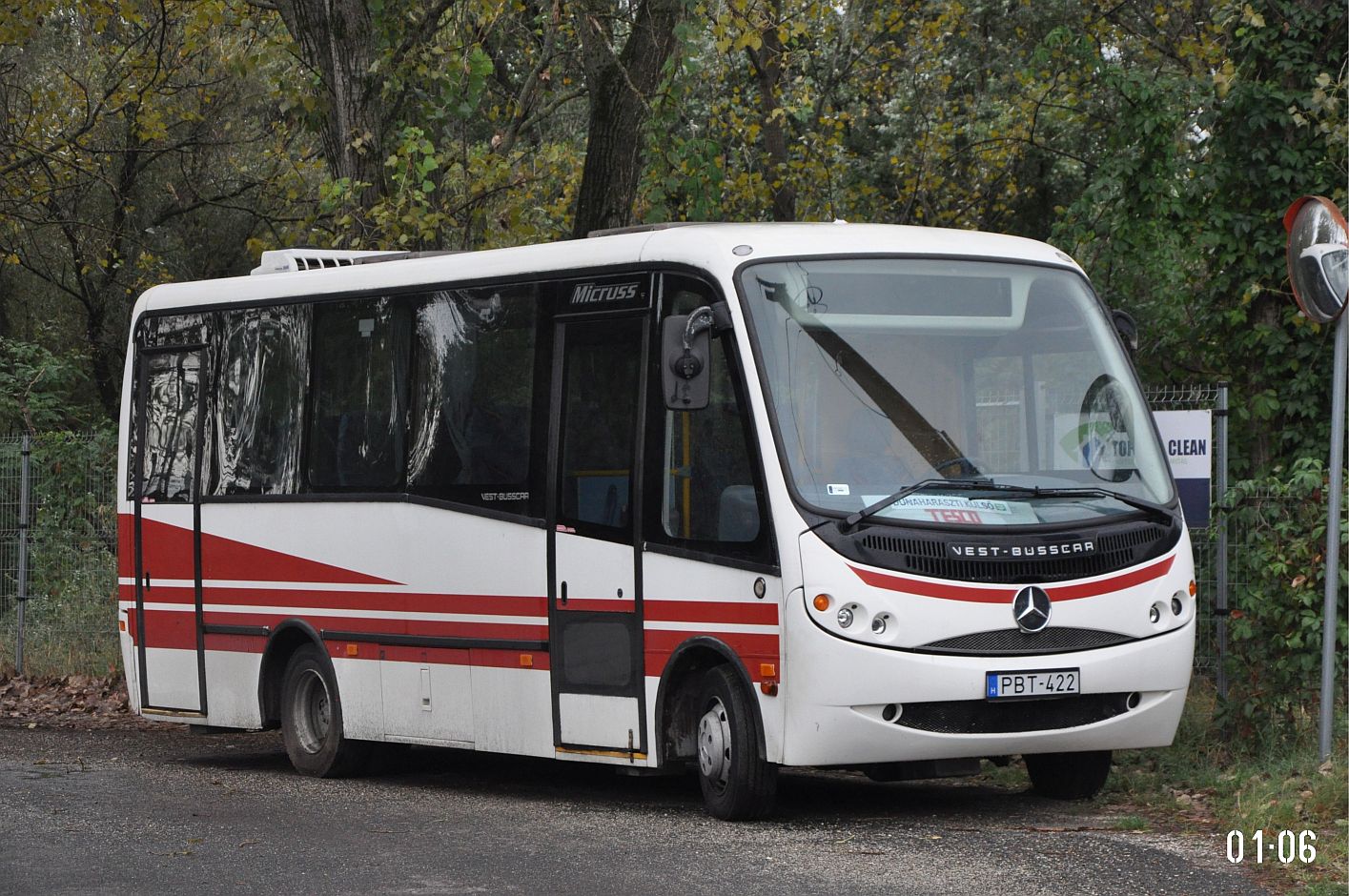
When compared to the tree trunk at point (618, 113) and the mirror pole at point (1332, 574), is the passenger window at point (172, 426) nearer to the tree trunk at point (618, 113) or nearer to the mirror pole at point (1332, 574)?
the tree trunk at point (618, 113)

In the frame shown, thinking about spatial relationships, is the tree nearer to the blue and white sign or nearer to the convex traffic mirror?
the blue and white sign

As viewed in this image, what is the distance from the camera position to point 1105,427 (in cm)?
1082

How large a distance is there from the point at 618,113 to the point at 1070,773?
9.31 m

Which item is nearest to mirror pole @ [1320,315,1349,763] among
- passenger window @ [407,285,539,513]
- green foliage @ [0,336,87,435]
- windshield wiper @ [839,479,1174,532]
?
windshield wiper @ [839,479,1174,532]

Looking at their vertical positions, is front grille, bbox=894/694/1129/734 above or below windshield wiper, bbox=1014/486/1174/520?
below

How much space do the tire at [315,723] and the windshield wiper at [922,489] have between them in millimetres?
4738

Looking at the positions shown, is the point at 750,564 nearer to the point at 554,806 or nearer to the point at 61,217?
the point at 554,806

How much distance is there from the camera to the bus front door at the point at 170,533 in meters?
14.5

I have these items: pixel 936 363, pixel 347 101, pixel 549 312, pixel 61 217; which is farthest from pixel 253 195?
pixel 936 363

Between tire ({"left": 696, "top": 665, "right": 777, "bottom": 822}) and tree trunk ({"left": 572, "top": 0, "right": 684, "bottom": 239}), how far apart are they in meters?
8.73

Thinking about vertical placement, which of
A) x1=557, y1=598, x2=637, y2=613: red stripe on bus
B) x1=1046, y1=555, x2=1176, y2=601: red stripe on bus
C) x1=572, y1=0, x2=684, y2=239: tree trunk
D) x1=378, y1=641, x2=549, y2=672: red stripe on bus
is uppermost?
x1=572, y1=0, x2=684, y2=239: tree trunk

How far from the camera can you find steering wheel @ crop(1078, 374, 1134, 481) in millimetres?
10688

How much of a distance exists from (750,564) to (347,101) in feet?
33.0

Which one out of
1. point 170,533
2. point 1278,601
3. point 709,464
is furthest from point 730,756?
point 170,533
